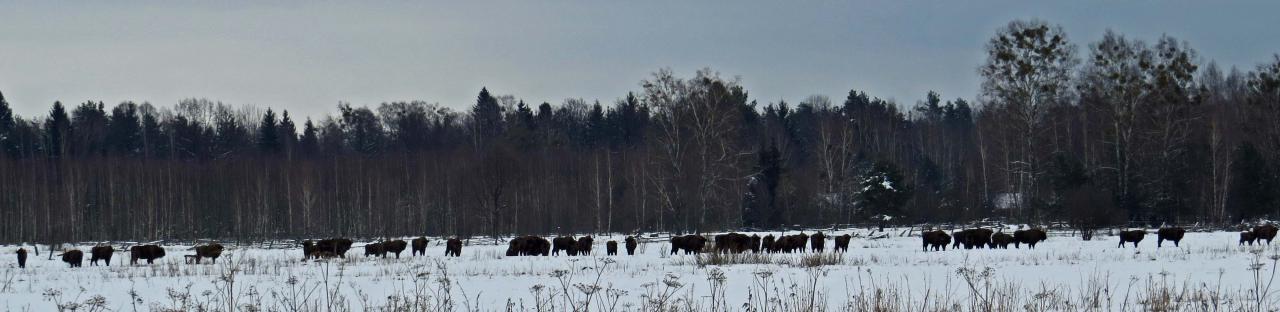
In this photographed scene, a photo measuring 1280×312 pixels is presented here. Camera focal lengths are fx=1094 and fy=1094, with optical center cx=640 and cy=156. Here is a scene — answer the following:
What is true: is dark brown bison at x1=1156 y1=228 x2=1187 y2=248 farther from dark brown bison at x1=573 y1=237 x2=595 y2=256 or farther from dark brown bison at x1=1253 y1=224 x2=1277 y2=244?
dark brown bison at x1=573 y1=237 x2=595 y2=256

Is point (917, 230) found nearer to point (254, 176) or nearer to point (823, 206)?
point (823, 206)

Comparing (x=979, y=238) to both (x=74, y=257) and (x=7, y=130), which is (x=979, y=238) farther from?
(x=7, y=130)

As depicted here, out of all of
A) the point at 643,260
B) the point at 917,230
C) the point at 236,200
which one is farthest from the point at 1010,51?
the point at 236,200

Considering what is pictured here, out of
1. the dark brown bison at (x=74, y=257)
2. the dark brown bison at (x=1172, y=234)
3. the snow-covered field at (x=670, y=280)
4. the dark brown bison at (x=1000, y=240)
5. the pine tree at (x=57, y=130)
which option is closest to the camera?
the snow-covered field at (x=670, y=280)

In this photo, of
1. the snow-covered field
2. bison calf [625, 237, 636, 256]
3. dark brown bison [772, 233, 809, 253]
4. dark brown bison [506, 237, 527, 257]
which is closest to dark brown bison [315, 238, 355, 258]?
the snow-covered field

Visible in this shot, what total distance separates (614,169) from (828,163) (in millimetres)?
21133

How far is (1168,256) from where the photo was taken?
→ 26.3m

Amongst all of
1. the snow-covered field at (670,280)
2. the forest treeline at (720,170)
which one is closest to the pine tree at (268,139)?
the forest treeline at (720,170)

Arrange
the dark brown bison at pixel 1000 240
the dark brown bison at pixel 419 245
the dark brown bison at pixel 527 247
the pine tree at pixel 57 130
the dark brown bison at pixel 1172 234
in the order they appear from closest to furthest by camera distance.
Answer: the dark brown bison at pixel 1172 234, the dark brown bison at pixel 527 247, the dark brown bison at pixel 1000 240, the dark brown bison at pixel 419 245, the pine tree at pixel 57 130

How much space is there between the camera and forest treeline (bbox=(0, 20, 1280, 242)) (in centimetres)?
5138

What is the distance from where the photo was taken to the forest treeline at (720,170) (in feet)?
169

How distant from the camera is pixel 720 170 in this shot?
5891 centimetres

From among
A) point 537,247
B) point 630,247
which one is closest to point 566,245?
point 537,247

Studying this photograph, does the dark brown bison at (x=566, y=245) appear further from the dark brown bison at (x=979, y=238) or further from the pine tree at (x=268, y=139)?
the pine tree at (x=268, y=139)
